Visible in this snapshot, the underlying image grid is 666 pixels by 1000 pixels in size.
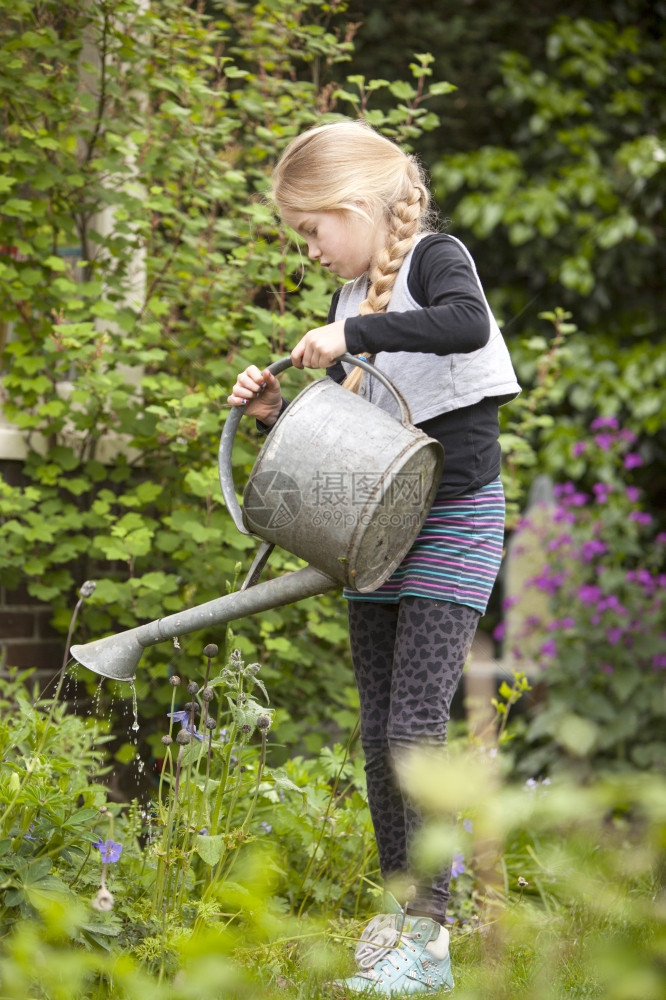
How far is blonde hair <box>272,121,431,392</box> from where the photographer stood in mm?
1816

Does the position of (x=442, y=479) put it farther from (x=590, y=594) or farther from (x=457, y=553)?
(x=590, y=594)

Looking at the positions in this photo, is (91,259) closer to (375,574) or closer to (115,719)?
(115,719)

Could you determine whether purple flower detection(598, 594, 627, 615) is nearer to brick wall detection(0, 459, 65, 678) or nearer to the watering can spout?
brick wall detection(0, 459, 65, 678)

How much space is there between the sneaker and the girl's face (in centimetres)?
108

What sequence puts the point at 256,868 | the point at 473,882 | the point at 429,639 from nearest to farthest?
the point at 256,868 → the point at 429,639 → the point at 473,882

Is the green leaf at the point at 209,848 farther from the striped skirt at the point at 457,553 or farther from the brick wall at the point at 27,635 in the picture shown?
the brick wall at the point at 27,635

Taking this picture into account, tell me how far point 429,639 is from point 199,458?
1.50 metres

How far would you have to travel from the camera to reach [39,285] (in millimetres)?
3061

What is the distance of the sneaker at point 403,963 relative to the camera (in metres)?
1.70

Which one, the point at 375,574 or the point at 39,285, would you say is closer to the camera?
the point at 375,574

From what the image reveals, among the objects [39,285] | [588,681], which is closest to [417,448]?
[39,285]

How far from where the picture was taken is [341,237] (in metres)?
1.83

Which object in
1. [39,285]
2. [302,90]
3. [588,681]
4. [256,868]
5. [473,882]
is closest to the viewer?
[256,868]

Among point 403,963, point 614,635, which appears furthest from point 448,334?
point 614,635
